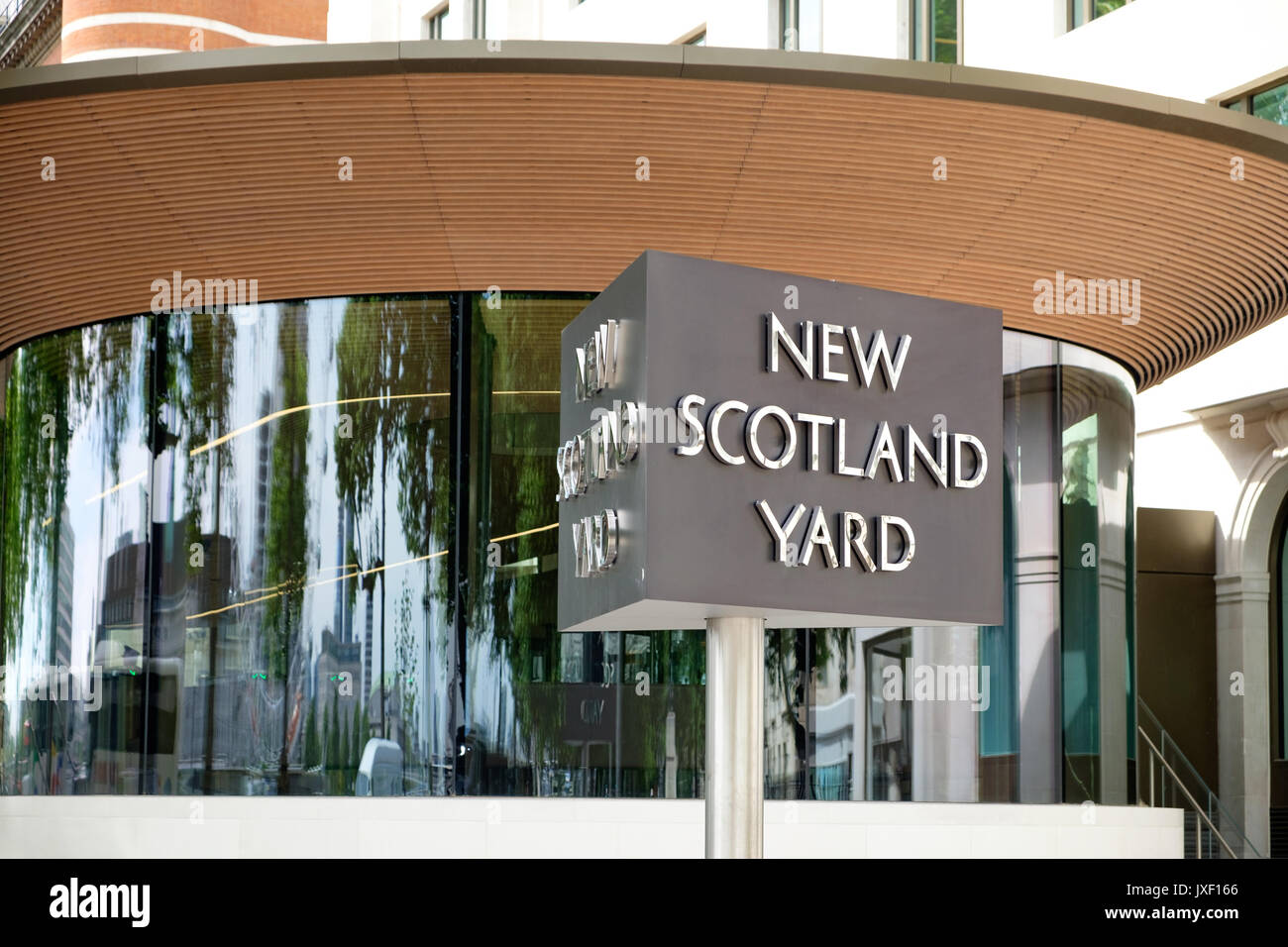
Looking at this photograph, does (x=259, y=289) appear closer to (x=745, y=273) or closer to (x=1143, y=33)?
(x=745, y=273)

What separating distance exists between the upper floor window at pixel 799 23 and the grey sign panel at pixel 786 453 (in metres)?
24.6

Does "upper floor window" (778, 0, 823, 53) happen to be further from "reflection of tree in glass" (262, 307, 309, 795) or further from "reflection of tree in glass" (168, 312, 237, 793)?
"reflection of tree in glass" (262, 307, 309, 795)

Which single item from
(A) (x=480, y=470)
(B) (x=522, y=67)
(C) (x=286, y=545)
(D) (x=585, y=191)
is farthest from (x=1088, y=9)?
(C) (x=286, y=545)

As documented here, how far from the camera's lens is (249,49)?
34.0 ft

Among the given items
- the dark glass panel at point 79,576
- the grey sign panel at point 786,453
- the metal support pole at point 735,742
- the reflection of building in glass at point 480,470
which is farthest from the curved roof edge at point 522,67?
the metal support pole at point 735,742

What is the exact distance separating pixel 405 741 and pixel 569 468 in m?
7.68

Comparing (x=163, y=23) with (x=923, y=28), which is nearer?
(x=923, y=28)

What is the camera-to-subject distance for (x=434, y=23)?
38.5m

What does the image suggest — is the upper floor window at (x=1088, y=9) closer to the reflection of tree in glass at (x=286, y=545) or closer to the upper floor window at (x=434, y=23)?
the reflection of tree in glass at (x=286, y=545)

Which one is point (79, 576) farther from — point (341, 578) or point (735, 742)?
point (735, 742)

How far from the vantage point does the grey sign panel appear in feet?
14.8

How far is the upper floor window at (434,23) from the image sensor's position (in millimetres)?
38062

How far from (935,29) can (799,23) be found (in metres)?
3.21
